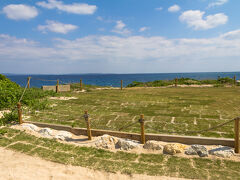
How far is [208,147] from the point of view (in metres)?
4.58

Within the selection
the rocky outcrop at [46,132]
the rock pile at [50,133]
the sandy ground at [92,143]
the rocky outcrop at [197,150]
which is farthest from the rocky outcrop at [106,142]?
the rocky outcrop at [197,150]

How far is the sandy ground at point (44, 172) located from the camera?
3.67m

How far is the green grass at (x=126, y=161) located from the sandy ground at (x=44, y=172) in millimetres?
138

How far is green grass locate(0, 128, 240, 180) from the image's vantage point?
3664 mm

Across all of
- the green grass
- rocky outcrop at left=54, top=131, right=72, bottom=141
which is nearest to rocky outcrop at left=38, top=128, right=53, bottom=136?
rocky outcrop at left=54, top=131, right=72, bottom=141

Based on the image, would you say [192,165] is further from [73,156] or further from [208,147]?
[73,156]

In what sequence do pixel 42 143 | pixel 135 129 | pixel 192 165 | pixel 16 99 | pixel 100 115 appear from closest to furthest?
pixel 192 165 < pixel 42 143 < pixel 135 129 < pixel 100 115 < pixel 16 99

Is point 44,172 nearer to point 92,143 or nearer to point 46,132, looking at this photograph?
point 92,143

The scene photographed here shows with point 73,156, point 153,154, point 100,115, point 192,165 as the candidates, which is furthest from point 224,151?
point 100,115

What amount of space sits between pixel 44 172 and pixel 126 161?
6.14 feet

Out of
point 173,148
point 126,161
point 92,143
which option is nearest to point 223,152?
point 173,148

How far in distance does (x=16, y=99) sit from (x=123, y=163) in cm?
812

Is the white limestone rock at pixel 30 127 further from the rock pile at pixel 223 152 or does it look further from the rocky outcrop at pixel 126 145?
the rock pile at pixel 223 152

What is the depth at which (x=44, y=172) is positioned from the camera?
151 inches
